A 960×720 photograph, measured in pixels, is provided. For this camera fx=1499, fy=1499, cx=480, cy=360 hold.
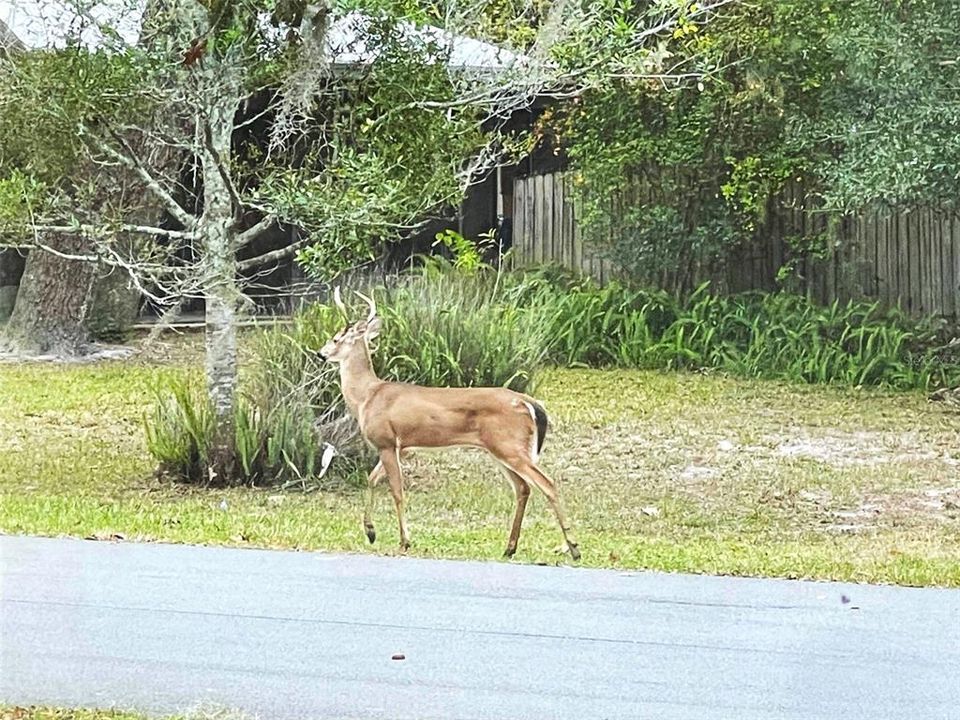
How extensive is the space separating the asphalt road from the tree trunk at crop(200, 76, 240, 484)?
0.42m

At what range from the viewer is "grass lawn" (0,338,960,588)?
3.93 metres

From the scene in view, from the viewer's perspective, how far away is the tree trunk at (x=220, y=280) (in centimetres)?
425

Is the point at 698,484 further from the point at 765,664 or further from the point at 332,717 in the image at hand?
Answer: the point at 332,717

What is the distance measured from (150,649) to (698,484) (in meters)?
1.51

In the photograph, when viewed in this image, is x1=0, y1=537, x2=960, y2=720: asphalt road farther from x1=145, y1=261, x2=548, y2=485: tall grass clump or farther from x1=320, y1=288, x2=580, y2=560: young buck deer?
x1=145, y1=261, x2=548, y2=485: tall grass clump

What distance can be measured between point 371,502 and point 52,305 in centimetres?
116

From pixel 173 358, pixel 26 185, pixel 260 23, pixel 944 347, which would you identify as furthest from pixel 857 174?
pixel 26 185

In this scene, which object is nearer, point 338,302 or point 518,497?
point 518,497

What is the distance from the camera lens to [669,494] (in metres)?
4.08

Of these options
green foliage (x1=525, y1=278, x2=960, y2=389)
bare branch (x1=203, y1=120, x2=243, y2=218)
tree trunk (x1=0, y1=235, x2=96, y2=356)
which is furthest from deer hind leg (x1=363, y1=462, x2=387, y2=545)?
tree trunk (x1=0, y1=235, x2=96, y2=356)

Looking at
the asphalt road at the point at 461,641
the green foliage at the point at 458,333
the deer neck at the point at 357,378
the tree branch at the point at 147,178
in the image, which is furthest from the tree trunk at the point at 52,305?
the green foliage at the point at 458,333

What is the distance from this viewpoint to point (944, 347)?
13.5 feet

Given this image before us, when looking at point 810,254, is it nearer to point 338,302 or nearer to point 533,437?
point 533,437

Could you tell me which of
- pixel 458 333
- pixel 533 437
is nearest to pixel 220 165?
pixel 458 333
